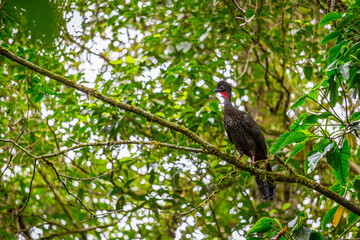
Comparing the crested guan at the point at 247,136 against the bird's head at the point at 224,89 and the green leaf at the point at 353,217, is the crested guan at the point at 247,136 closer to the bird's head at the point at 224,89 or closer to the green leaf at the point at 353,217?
the bird's head at the point at 224,89

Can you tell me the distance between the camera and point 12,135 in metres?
5.87

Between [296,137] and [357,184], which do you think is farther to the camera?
[357,184]

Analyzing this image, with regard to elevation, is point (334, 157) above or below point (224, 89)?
below

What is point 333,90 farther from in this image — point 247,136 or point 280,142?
point 247,136

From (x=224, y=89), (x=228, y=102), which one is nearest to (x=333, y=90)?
(x=228, y=102)

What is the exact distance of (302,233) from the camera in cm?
261

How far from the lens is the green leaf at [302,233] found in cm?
257

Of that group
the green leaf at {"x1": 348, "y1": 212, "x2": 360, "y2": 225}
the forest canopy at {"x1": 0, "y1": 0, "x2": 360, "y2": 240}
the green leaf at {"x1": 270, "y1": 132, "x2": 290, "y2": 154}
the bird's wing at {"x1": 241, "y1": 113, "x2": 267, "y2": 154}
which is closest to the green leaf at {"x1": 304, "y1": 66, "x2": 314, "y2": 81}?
the forest canopy at {"x1": 0, "y1": 0, "x2": 360, "y2": 240}

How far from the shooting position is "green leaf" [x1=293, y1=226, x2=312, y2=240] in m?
2.57

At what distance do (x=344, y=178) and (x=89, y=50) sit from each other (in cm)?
494

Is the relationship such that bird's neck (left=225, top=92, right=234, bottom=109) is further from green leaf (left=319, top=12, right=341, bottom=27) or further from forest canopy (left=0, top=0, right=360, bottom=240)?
green leaf (left=319, top=12, right=341, bottom=27)

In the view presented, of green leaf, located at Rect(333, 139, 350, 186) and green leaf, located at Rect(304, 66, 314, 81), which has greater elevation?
green leaf, located at Rect(304, 66, 314, 81)

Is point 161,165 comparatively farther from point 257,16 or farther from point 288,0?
point 288,0

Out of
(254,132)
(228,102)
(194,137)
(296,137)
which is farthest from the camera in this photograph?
(228,102)
